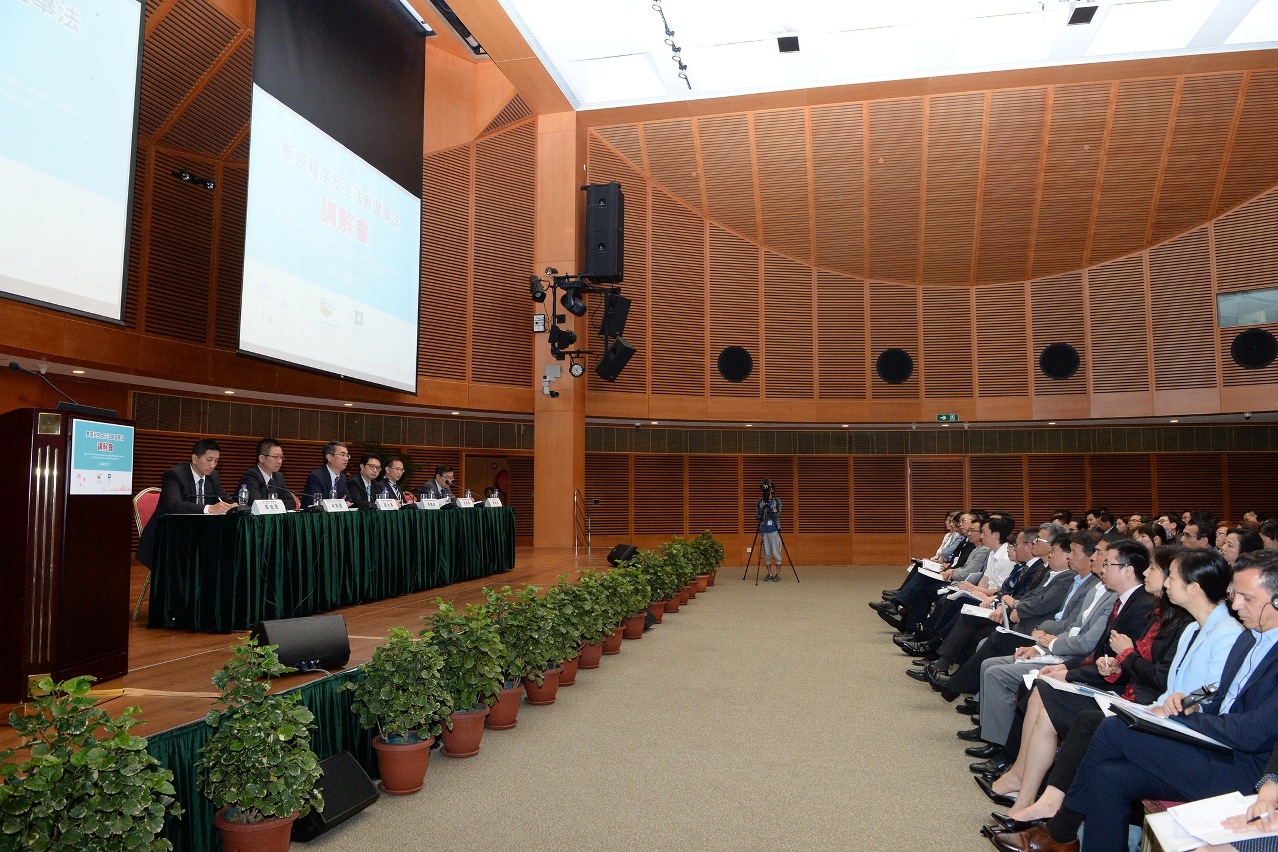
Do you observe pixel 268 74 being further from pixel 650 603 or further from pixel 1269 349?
pixel 1269 349

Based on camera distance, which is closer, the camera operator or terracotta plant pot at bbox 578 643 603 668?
terracotta plant pot at bbox 578 643 603 668

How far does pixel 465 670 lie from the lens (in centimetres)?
380

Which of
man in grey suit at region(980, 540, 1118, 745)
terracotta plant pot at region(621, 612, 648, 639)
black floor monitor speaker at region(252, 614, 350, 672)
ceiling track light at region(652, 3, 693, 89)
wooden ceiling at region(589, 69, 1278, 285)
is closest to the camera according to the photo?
black floor monitor speaker at region(252, 614, 350, 672)

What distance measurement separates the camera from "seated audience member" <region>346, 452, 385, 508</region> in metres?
6.08

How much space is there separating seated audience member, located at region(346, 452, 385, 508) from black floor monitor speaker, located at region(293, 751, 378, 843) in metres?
3.03

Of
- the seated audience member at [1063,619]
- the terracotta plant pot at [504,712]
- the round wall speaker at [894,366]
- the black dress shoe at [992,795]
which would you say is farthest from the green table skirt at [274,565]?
the round wall speaker at [894,366]

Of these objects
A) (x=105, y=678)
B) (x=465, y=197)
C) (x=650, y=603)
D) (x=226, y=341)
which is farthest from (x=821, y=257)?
(x=105, y=678)

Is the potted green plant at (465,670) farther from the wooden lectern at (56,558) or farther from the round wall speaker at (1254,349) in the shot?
the round wall speaker at (1254,349)

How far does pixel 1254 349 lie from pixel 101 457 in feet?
44.9

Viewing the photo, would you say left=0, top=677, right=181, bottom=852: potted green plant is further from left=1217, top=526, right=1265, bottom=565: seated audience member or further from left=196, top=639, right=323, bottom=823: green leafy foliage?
left=1217, top=526, right=1265, bottom=565: seated audience member

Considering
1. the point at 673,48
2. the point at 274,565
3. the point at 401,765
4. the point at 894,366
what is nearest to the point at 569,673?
the point at 274,565

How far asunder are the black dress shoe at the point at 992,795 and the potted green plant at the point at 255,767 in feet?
8.76

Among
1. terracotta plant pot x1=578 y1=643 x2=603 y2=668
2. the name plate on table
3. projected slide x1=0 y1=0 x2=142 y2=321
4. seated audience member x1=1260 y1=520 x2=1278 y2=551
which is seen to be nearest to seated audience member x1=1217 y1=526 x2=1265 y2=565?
seated audience member x1=1260 y1=520 x2=1278 y2=551

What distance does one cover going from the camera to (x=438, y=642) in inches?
150
